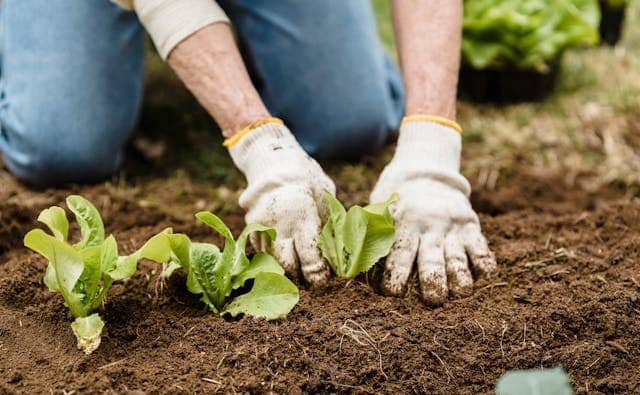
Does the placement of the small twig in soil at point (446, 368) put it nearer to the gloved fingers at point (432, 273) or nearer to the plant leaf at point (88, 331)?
the gloved fingers at point (432, 273)

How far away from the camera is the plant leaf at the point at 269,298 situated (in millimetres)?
1475

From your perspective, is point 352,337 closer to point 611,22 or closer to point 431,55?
point 431,55

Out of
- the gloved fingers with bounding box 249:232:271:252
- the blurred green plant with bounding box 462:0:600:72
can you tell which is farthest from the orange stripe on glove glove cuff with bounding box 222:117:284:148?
the blurred green plant with bounding box 462:0:600:72

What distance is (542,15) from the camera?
3.15 metres

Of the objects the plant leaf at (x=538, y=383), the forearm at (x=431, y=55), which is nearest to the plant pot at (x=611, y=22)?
the forearm at (x=431, y=55)

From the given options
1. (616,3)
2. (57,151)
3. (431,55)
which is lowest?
(616,3)

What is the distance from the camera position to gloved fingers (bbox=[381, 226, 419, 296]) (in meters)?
1.63

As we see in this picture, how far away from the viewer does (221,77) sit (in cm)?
183

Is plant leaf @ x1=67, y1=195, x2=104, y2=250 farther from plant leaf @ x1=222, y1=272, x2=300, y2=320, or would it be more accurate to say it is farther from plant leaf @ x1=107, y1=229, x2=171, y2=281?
plant leaf @ x1=222, y1=272, x2=300, y2=320

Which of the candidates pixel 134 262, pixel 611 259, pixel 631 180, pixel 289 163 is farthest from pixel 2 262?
pixel 631 180

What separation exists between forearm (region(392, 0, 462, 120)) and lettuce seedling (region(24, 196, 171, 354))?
0.85m

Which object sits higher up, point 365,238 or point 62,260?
point 62,260

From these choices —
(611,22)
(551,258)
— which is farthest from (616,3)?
(551,258)

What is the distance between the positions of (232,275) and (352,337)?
0.30m
